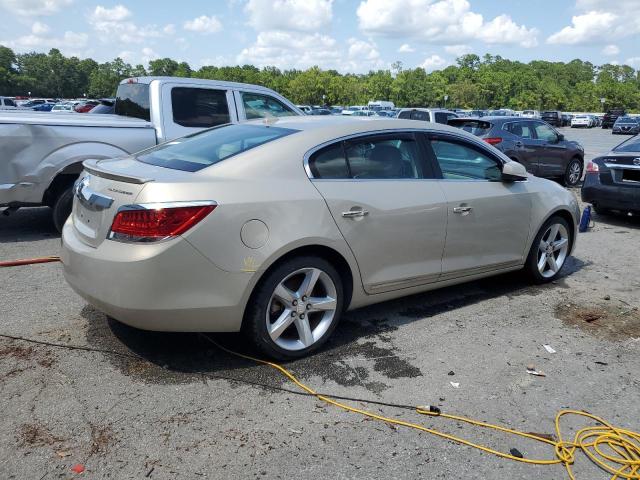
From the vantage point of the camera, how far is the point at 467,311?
4793 mm

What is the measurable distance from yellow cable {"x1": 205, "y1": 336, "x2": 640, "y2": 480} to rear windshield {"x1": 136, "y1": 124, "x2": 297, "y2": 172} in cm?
169

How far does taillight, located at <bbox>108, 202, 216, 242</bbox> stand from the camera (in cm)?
315

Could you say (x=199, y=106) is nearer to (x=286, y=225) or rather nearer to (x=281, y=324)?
(x=286, y=225)

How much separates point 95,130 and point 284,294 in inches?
164

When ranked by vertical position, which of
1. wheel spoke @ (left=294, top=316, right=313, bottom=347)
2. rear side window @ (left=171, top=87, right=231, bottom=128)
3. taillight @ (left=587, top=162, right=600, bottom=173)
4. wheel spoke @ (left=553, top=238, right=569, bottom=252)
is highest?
rear side window @ (left=171, top=87, right=231, bottom=128)

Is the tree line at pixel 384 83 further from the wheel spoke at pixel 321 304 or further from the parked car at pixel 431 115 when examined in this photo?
the wheel spoke at pixel 321 304

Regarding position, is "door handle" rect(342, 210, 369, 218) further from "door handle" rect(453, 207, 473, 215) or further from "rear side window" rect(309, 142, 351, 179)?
"door handle" rect(453, 207, 473, 215)

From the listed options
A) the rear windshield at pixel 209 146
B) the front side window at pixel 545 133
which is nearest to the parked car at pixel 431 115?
the front side window at pixel 545 133

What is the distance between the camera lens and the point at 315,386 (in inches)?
135

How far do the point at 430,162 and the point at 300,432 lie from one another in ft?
8.04

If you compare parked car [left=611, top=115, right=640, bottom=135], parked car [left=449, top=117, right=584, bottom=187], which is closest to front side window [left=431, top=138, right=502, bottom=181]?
parked car [left=449, top=117, right=584, bottom=187]

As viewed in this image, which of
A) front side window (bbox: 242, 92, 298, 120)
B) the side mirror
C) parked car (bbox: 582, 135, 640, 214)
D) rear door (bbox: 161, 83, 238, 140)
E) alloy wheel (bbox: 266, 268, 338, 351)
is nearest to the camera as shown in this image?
alloy wheel (bbox: 266, 268, 338, 351)

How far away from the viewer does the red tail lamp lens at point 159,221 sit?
3.15 meters

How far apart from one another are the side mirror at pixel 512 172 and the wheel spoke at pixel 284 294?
2375mm
